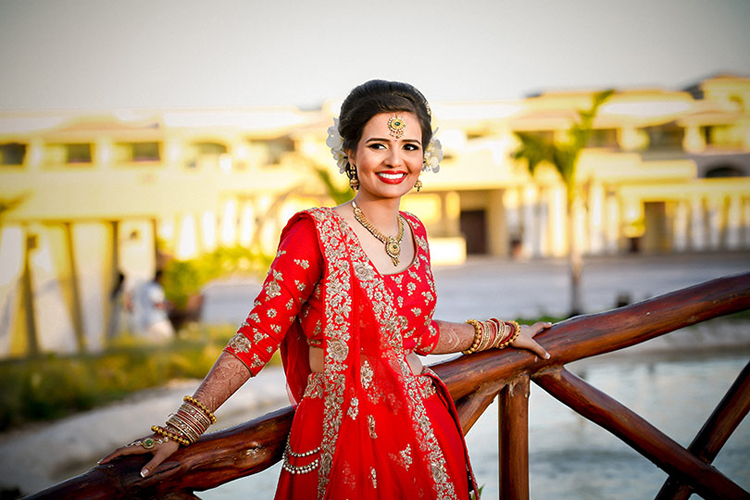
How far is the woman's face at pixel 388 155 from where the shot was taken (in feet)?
4.70

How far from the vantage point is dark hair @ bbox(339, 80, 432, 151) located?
1431 mm

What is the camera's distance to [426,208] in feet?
78.0

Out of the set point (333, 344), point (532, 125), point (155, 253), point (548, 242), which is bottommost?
point (548, 242)

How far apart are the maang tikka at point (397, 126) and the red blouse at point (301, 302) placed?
0.82ft

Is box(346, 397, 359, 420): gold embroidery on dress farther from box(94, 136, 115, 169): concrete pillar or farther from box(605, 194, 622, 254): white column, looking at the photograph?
box(605, 194, 622, 254): white column

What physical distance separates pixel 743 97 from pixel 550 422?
912 inches

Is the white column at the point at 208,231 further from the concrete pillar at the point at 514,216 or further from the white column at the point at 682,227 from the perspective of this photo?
the white column at the point at 682,227

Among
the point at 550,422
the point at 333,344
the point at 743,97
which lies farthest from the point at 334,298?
the point at 743,97

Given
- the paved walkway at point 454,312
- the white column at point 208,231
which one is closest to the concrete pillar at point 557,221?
the paved walkway at point 454,312

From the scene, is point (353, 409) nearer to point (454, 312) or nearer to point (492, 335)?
point (492, 335)

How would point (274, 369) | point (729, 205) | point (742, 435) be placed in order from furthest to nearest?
point (729, 205), point (274, 369), point (742, 435)

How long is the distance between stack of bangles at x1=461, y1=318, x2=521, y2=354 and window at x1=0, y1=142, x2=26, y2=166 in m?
22.8

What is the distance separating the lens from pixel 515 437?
161cm

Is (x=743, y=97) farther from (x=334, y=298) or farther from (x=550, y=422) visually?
(x=334, y=298)
